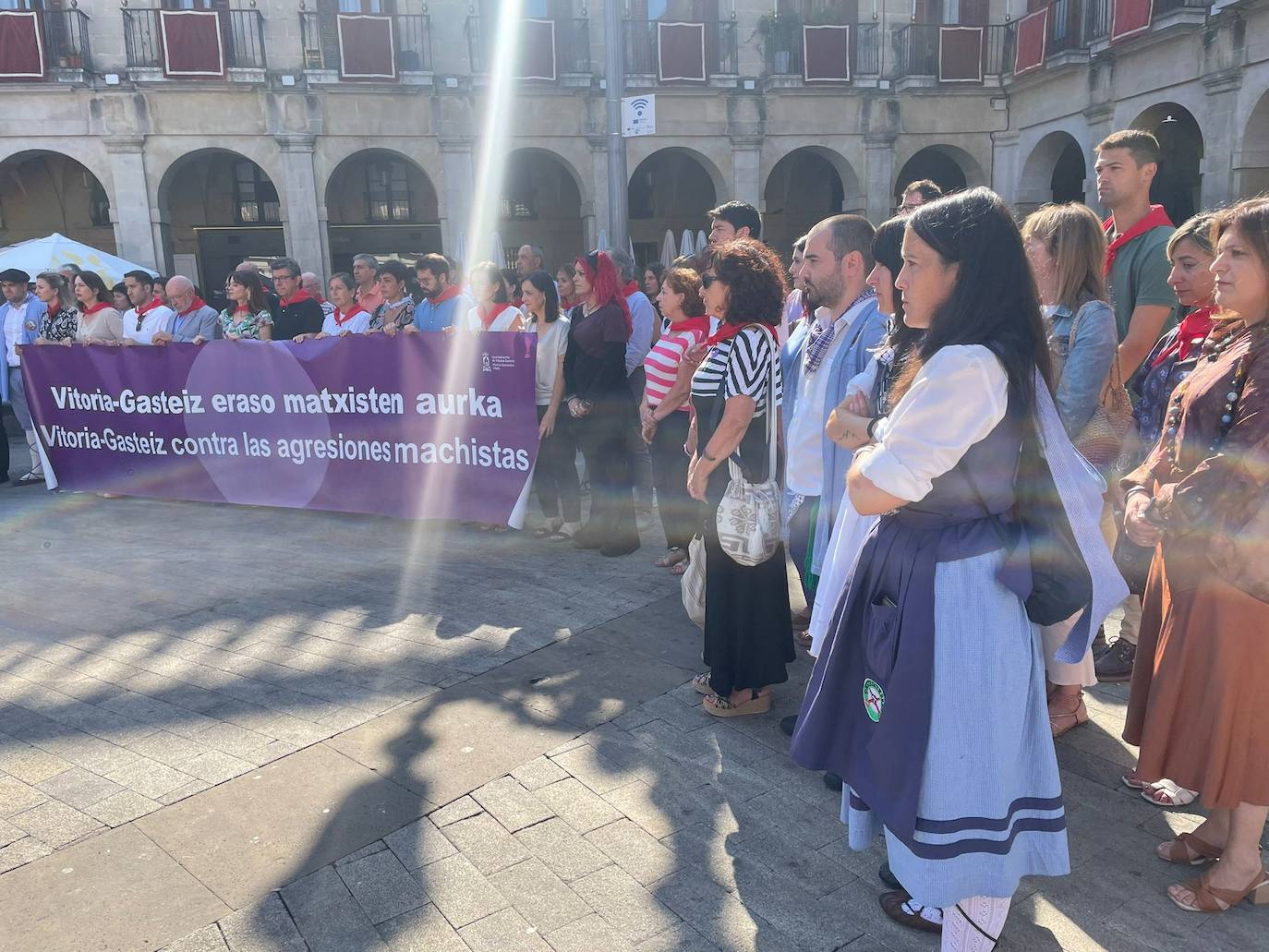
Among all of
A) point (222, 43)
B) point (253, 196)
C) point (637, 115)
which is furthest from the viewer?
point (253, 196)

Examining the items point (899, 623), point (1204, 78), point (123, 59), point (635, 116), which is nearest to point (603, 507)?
point (899, 623)

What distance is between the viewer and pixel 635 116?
33.1 feet

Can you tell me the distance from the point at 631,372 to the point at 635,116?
436 cm

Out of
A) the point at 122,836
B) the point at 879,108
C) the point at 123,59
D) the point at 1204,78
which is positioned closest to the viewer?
the point at 122,836

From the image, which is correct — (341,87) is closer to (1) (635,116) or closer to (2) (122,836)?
(1) (635,116)

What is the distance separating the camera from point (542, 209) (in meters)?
22.5

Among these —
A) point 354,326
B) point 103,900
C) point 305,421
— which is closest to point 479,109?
point 354,326

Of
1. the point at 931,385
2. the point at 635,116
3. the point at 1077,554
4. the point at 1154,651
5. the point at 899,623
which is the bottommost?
the point at 1154,651

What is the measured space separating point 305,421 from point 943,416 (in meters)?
6.18

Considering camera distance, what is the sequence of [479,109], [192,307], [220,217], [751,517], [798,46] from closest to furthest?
[751,517] → [192,307] → [479,109] → [798,46] → [220,217]

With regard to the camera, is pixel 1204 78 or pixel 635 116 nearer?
pixel 635 116

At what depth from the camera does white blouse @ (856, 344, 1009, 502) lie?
2066 mm

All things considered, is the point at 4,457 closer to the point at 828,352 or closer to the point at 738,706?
the point at 738,706

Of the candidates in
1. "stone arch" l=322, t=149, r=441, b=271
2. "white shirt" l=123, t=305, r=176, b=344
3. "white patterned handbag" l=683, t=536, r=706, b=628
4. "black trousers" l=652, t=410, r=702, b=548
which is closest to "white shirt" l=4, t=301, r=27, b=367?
"white shirt" l=123, t=305, r=176, b=344
